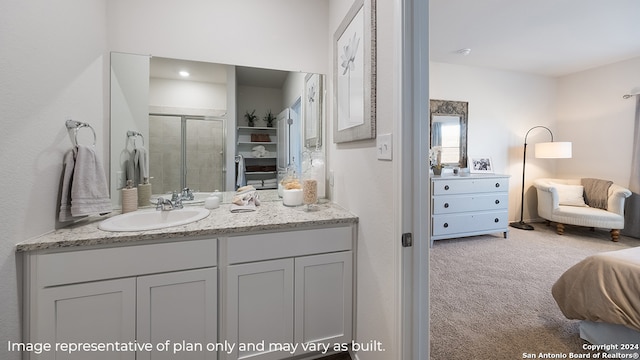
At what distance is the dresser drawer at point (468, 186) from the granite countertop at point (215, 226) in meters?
2.10

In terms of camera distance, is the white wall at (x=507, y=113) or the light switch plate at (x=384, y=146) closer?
the light switch plate at (x=384, y=146)

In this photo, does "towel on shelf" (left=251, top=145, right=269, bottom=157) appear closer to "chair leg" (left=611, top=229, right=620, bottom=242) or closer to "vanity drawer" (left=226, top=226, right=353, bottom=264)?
"vanity drawer" (left=226, top=226, right=353, bottom=264)

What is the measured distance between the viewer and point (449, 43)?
10.0ft

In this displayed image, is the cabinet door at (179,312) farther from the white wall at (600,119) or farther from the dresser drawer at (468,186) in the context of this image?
the white wall at (600,119)

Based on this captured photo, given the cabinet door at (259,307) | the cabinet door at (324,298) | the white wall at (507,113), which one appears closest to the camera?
the cabinet door at (259,307)

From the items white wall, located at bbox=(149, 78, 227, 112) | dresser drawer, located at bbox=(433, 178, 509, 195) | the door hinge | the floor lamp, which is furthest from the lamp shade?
white wall, located at bbox=(149, 78, 227, 112)

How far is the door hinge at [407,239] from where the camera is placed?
0.99m

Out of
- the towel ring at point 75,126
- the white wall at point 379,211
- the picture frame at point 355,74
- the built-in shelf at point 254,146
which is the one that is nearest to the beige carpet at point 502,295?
the white wall at point 379,211

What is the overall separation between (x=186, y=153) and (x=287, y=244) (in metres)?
1.03

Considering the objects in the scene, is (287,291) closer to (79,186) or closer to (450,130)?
(79,186)

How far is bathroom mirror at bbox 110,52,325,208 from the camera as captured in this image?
161 cm

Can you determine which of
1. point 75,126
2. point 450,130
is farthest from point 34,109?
point 450,130

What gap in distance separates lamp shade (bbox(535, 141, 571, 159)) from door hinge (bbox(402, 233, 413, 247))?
431cm

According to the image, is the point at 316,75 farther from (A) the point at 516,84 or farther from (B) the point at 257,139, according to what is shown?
(A) the point at 516,84
